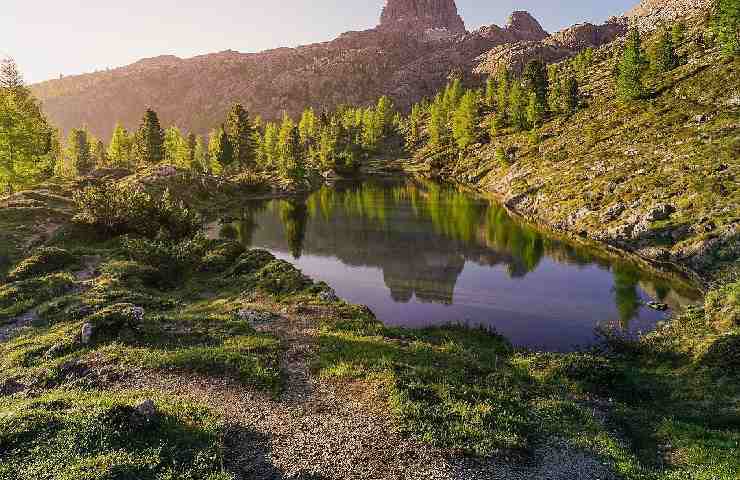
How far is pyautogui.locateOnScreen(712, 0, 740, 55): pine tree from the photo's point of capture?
93.7 m

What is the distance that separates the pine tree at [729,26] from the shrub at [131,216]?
115519 millimetres

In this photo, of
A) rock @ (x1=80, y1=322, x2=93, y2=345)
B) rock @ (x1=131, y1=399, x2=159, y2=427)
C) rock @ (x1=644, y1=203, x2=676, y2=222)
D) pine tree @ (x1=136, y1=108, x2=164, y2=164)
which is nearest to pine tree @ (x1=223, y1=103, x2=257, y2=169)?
pine tree @ (x1=136, y1=108, x2=164, y2=164)

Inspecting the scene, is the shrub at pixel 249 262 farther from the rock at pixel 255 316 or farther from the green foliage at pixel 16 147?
the green foliage at pixel 16 147

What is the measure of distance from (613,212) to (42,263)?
6846 centimetres

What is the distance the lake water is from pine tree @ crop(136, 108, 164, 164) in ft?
176

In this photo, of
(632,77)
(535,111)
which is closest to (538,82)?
(535,111)

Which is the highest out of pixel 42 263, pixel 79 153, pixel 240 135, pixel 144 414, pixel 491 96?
pixel 491 96

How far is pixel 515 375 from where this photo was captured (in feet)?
79.9

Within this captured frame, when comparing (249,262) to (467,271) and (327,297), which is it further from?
(467,271)

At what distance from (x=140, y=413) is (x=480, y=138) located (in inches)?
5447

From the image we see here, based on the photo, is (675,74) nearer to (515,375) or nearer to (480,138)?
(480,138)

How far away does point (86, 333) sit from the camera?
1023 inches

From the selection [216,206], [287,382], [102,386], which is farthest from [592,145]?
[102,386]

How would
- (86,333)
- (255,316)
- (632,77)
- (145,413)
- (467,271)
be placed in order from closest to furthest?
(145,413) < (86,333) < (255,316) < (467,271) < (632,77)
